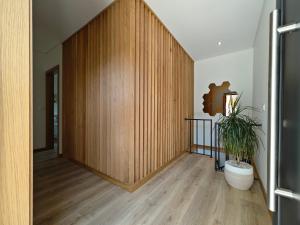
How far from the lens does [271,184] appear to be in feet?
1.82

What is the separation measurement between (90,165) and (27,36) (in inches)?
96.7

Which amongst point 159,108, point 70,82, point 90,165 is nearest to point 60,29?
point 70,82

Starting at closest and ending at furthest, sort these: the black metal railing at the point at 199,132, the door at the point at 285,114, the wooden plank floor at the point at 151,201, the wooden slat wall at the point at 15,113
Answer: the door at the point at 285,114, the wooden slat wall at the point at 15,113, the wooden plank floor at the point at 151,201, the black metal railing at the point at 199,132

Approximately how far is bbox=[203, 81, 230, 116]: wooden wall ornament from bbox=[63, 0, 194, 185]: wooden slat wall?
1319mm

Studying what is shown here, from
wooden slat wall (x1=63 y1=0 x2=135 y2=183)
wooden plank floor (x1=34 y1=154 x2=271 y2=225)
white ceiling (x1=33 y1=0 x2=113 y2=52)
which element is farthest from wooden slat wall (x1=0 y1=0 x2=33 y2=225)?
white ceiling (x1=33 y1=0 x2=113 y2=52)

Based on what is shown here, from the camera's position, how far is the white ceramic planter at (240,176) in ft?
6.64

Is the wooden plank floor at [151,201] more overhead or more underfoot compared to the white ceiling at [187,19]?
more underfoot

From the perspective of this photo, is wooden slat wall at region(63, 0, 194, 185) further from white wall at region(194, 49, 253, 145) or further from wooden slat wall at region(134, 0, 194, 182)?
white wall at region(194, 49, 253, 145)

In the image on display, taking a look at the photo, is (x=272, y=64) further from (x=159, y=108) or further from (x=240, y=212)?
(x=159, y=108)

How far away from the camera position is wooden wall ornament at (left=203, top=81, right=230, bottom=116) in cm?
405

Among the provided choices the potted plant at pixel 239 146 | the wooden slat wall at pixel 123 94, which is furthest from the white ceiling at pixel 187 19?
the potted plant at pixel 239 146

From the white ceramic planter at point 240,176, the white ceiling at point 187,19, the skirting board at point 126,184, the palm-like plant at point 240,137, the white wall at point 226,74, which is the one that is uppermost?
the white ceiling at point 187,19

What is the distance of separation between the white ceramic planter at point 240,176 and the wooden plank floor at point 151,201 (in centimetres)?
9

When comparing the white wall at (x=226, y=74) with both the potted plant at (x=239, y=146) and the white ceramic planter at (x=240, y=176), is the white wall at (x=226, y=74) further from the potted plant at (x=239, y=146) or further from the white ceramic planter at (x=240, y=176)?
the white ceramic planter at (x=240, y=176)
